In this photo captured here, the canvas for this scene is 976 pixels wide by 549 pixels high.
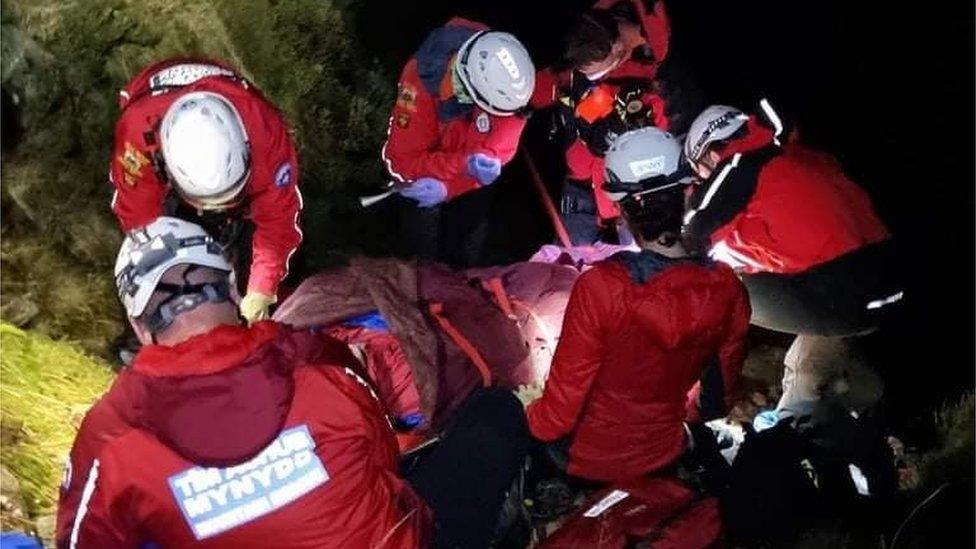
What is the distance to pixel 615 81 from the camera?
4355mm

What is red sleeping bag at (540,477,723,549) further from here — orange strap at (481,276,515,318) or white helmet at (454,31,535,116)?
white helmet at (454,31,535,116)

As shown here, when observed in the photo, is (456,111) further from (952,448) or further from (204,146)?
(952,448)

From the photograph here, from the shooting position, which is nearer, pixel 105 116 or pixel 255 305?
pixel 255 305

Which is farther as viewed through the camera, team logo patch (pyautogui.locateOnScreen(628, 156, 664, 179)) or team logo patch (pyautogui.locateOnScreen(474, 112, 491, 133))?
team logo patch (pyautogui.locateOnScreen(474, 112, 491, 133))

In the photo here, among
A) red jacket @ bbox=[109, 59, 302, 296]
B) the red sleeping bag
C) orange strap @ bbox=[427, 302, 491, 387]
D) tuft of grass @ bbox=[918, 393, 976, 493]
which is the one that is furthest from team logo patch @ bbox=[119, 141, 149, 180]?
tuft of grass @ bbox=[918, 393, 976, 493]

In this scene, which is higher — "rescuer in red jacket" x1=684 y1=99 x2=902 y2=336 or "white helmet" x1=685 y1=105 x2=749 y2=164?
"white helmet" x1=685 y1=105 x2=749 y2=164

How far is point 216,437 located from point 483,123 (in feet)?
8.32

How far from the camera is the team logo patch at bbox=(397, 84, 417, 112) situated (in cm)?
412

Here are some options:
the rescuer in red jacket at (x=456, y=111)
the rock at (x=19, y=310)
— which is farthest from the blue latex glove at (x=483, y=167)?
the rock at (x=19, y=310)

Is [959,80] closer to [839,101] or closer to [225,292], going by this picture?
[839,101]

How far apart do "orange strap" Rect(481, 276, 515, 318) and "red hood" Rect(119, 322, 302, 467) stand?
170 cm

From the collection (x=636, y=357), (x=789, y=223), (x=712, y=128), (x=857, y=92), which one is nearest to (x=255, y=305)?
(x=636, y=357)

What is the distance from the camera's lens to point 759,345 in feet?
16.4

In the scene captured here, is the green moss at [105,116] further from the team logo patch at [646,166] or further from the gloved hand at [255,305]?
the team logo patch at [646,166]
